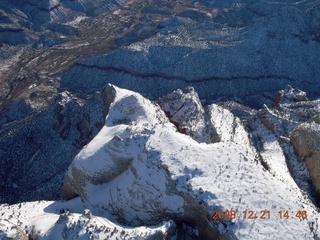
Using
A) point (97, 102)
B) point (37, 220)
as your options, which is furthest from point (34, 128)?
point (37, 220)

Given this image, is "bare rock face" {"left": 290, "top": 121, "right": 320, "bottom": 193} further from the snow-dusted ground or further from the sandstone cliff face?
the snow-dusted ground

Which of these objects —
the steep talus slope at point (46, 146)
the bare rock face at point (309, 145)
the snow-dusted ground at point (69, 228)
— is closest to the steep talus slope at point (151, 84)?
the steep talus slope at point (46, 146)

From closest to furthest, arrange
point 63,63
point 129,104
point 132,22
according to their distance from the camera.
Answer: point 129,104 → point 63,63 → point 132,22

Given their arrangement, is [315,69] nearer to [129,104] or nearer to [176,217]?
[129,104]

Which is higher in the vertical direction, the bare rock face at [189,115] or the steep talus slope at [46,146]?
the bare rock face at [189,115]

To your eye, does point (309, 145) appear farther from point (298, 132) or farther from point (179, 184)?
point (179, 184)
